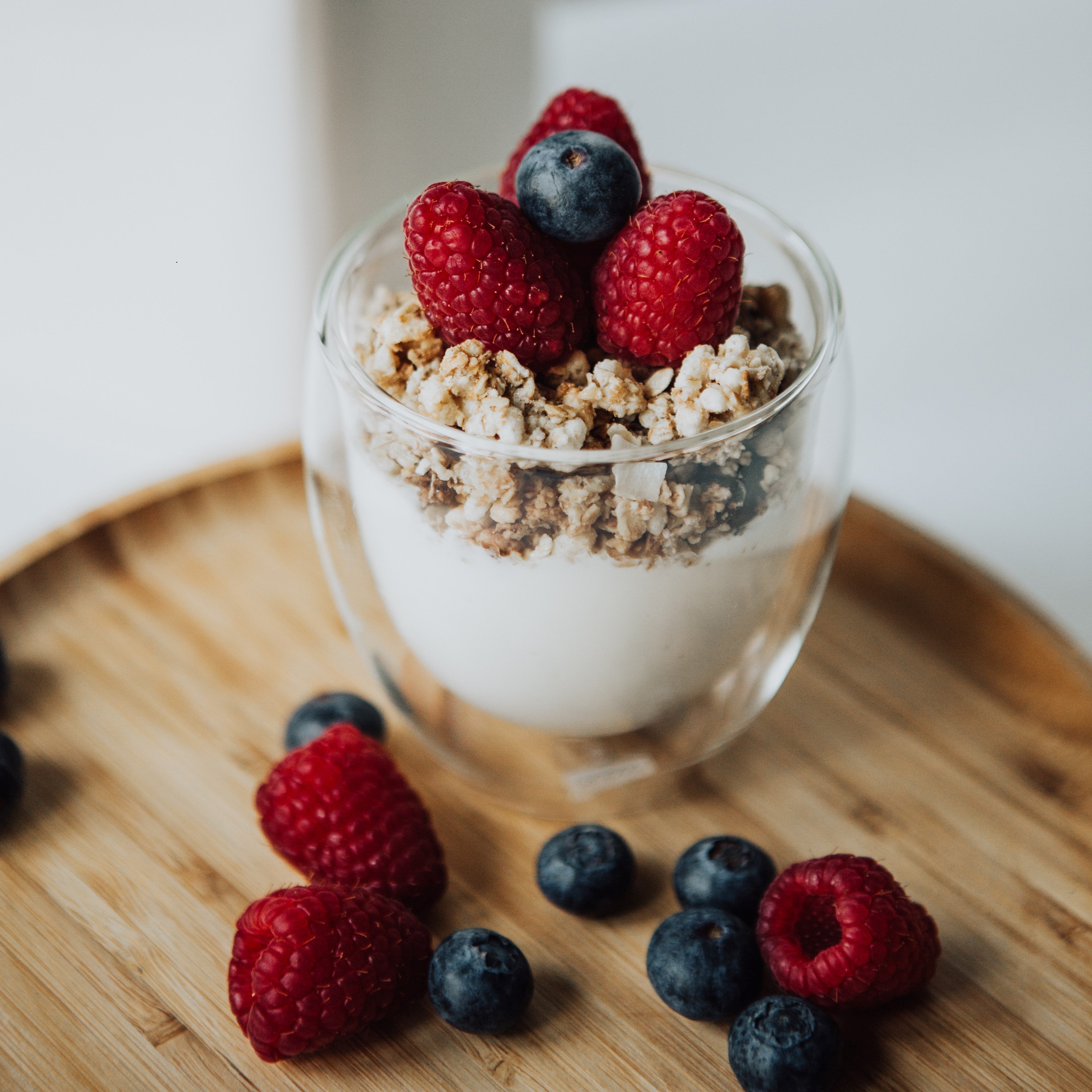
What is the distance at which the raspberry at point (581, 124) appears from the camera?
987 mm

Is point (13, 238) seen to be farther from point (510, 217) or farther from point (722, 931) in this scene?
point (722, 931)

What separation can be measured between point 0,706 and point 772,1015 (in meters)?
0.74

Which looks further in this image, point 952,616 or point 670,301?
point 952,616

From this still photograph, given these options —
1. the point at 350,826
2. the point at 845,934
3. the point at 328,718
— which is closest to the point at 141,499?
the point at 328,718

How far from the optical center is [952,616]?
1241 mm

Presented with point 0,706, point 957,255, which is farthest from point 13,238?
point 957,255

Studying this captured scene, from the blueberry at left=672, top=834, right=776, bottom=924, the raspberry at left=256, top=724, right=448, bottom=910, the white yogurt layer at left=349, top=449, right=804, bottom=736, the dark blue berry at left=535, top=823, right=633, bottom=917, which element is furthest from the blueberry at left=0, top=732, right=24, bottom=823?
the blueberry at left=672, top=834, right=776, bottom=924

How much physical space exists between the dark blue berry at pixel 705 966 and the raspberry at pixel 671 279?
0.42 m

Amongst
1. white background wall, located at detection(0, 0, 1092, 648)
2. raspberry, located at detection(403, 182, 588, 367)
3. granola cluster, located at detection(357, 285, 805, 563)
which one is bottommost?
white background wall, located at detection(0, 0, 1092, 648)

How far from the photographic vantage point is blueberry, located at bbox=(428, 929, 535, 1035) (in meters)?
0.88

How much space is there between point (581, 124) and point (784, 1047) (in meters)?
0.70

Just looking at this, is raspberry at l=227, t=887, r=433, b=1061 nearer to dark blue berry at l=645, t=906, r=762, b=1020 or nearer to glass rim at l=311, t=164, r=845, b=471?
dark blue berry at l=645, t=906, r=762, b=1020

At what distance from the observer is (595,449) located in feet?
2.83

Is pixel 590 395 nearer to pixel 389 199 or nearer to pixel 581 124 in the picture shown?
pixel 581 124
